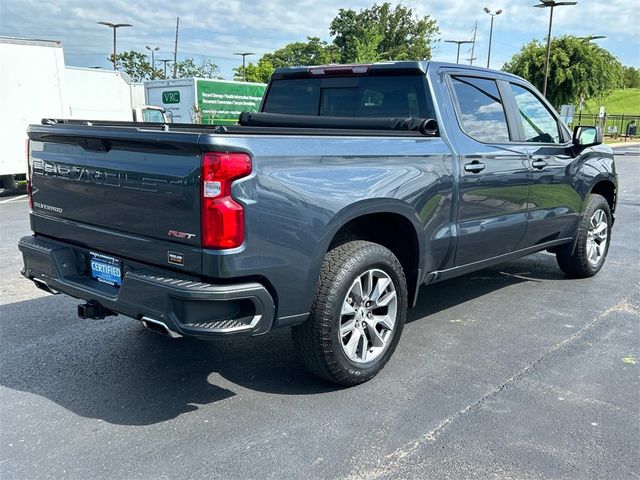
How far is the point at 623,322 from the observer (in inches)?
196

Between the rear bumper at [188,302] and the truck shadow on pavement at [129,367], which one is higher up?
the rear bumper at [188,302]

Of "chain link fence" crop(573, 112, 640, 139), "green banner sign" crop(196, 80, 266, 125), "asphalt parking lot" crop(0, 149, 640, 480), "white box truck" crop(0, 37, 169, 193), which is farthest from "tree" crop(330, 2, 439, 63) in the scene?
"asphalt parking lot" crop(0, 149, 640, 480)

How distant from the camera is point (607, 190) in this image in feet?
21.5

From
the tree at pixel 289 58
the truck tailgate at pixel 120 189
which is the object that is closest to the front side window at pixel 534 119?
the truck tailgate at pixel 120 189

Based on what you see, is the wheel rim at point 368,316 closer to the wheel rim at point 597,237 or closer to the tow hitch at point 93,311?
the tow hitch at point 93,311

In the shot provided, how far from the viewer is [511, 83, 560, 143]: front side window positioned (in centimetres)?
518

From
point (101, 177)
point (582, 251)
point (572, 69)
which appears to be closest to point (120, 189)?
point (101, 177)

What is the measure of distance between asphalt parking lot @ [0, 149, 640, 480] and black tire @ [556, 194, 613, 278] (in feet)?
2.95

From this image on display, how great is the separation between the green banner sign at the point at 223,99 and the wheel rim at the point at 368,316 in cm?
1676

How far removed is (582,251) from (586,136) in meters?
1.17

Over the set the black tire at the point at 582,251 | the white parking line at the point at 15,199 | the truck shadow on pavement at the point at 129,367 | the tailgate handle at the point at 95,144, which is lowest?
the white parking line at the point at 15,199

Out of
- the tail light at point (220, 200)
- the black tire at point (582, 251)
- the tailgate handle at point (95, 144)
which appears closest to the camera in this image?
the tail light at point (220, 200)

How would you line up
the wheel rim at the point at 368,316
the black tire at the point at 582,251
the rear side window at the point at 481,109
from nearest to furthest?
the wheel rim at the point at 368,316, the rear side window at the point at 481,109, the black tire at the point at 582,251

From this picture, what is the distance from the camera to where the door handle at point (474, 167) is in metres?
4.32
